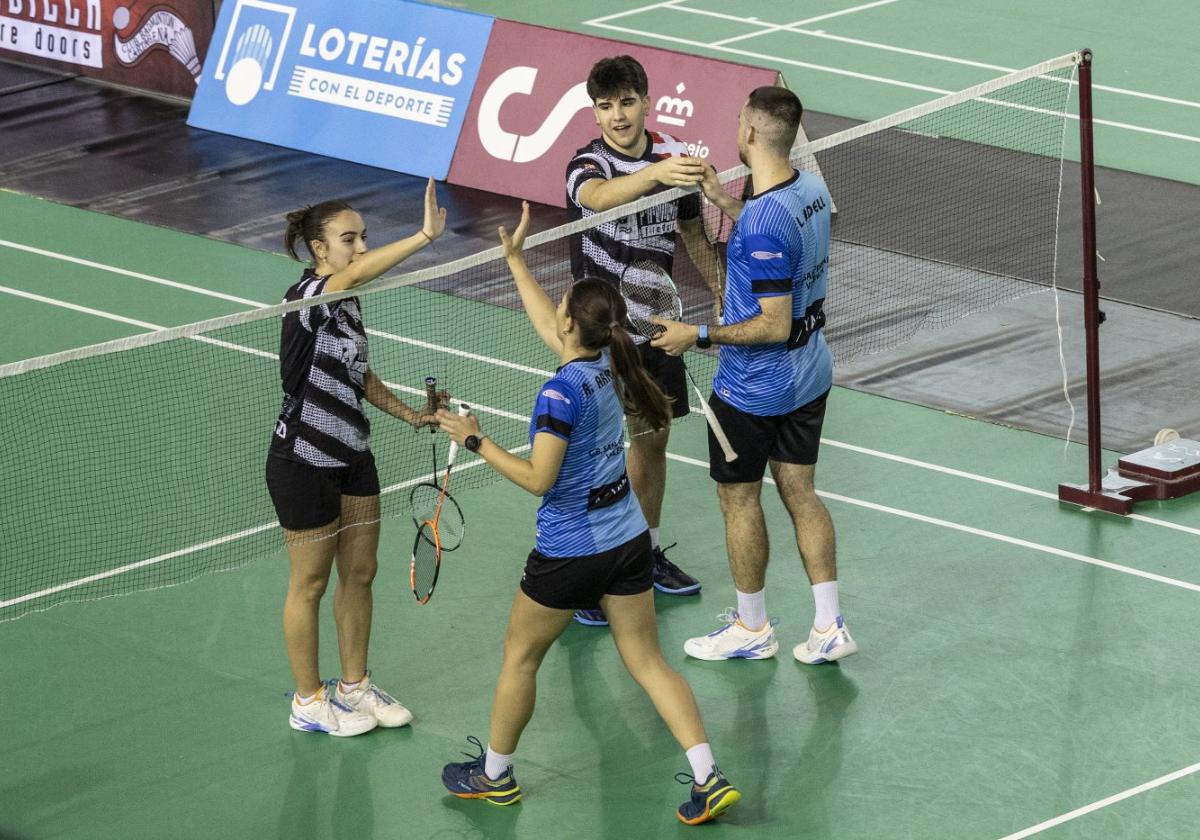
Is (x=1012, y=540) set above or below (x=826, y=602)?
below

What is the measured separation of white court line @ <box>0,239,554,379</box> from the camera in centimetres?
1256

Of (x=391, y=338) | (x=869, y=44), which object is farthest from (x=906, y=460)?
(x=869, y=44)

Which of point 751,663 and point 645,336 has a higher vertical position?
point 645,336

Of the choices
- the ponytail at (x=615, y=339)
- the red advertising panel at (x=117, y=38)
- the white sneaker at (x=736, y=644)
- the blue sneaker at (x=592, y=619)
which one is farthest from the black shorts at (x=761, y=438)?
the red advertising panel at (x=117, y=38)

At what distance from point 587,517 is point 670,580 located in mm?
2543

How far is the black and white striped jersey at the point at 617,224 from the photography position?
9.08 metres

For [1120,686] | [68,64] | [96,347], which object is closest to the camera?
[96,347]

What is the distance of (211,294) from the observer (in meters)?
14.0

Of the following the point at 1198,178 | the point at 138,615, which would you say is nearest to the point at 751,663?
the point at 138,615

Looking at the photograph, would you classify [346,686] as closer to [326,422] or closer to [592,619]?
[326,422]

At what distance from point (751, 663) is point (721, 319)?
1.60 metres

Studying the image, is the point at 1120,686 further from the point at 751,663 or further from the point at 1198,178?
the point at 1198,178

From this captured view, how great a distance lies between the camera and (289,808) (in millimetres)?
7785

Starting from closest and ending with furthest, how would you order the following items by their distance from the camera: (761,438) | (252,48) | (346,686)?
(346,686) < (761,438) < (252,48)
